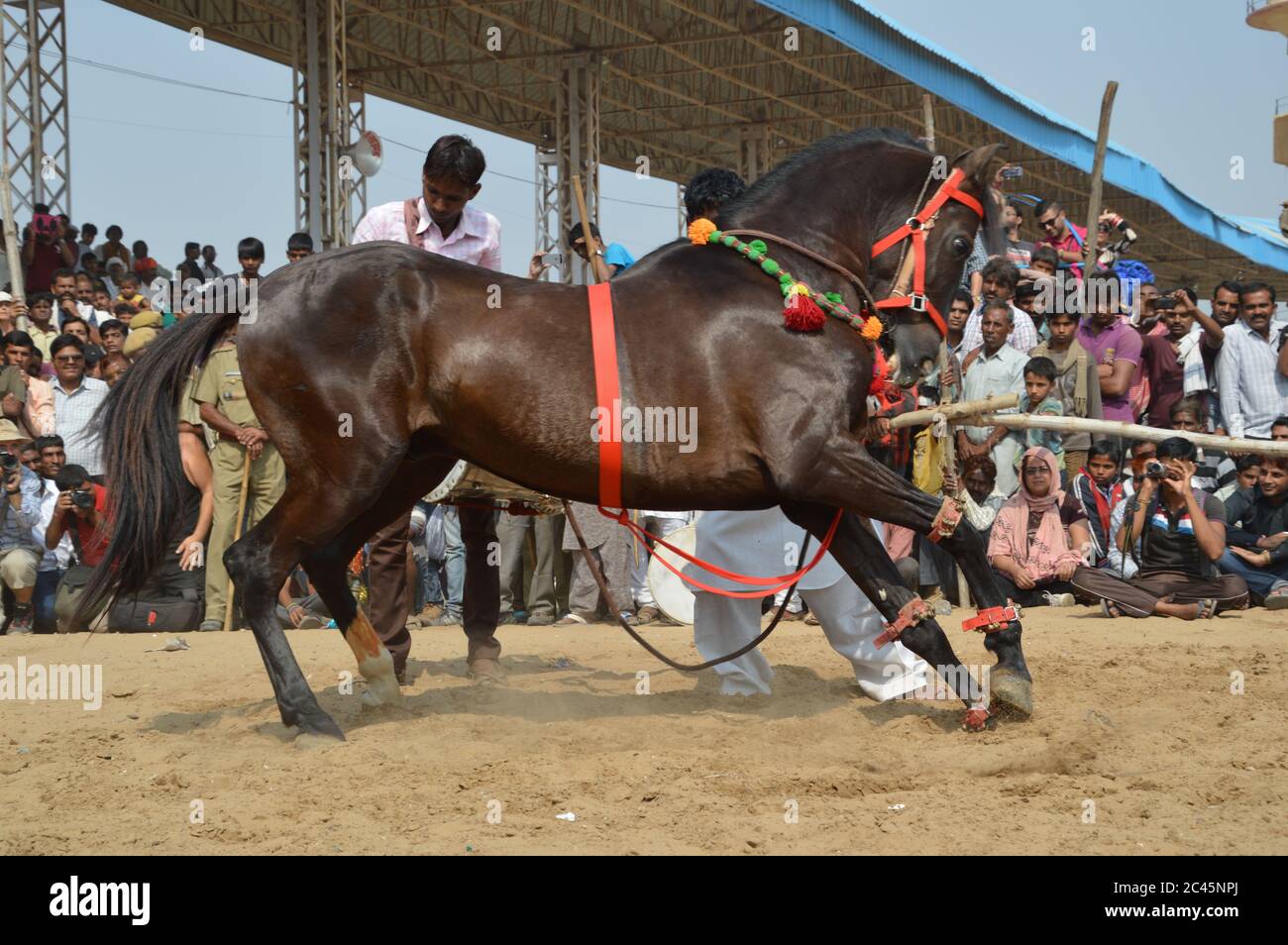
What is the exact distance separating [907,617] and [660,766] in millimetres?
1314

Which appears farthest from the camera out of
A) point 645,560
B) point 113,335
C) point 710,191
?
point 113,335

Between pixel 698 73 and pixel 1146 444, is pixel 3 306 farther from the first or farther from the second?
pixel 698 73

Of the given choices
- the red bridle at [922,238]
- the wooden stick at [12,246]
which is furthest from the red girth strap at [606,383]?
the wooden stick at [12,246]

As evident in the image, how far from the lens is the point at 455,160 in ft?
20.9

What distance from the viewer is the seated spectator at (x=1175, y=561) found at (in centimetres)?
902

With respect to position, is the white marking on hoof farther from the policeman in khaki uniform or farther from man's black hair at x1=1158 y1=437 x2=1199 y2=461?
man's black hair at x1=1158 y1=437 x2=1199 y2=461

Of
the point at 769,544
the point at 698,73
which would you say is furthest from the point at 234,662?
the point at 698,73

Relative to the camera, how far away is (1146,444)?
9906 millimetres

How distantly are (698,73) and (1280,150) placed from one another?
11.8 meters

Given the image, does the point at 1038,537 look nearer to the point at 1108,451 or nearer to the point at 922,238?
the point at 1108,451

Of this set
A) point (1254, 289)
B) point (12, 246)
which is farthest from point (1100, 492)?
point (12, 246)

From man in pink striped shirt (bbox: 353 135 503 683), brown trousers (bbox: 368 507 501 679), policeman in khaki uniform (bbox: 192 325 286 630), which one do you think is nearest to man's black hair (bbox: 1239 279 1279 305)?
man in pink striped shirt (bbox: 353 135 503 683)

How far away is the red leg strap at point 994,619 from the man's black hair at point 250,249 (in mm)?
8034

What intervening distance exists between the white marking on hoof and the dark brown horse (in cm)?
51
